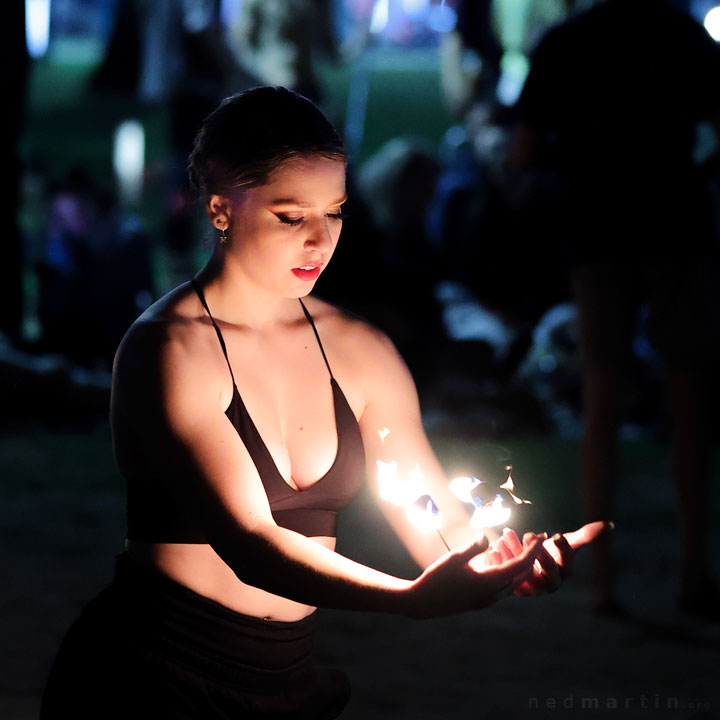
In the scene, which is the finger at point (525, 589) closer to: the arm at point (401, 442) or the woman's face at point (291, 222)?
the arm at point (401, 442)

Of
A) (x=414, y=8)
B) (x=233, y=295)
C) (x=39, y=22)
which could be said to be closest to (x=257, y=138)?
(x=233, y=295)

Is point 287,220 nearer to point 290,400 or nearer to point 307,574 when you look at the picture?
point 290,400

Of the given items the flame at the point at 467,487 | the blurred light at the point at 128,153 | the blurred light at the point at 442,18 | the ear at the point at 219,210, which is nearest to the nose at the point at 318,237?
the ear at the point at 219,210

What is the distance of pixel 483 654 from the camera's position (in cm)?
327

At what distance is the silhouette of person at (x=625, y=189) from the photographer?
346 centimetres

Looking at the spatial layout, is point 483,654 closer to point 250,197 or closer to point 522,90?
point 522,90

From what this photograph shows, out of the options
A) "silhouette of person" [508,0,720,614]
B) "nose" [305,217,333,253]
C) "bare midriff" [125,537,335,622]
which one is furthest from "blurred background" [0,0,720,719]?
"bare midriff" [125,537,335,622]

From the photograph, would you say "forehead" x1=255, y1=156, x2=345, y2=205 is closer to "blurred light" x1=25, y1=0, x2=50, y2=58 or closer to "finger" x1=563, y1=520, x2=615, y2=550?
"finger" x1=563, y1=520, x2=615, y2=550

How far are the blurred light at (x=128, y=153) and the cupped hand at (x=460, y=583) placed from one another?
1130 cm

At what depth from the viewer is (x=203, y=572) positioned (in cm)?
169

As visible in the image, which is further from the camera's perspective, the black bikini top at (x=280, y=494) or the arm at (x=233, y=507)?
the black bikini top at (x=280, y=494)

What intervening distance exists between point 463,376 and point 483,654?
3835mm

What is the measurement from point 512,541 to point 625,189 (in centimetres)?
215

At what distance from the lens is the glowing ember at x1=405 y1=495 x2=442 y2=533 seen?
1.48m
